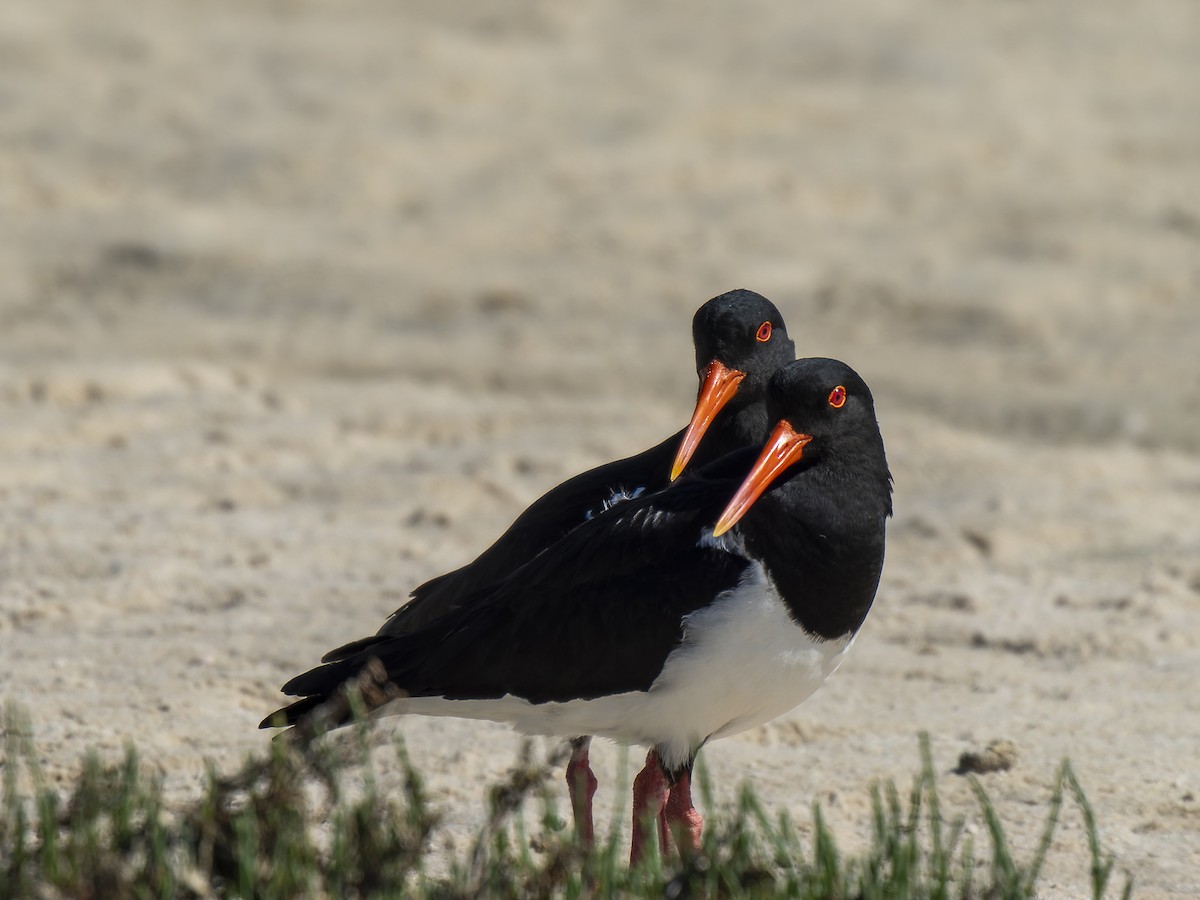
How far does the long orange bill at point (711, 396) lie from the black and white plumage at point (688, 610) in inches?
15.5

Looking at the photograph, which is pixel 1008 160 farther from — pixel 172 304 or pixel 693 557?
pixel 693 557

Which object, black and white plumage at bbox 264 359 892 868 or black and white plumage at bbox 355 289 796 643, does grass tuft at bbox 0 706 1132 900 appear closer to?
black and white plumage at bbox 264 359 892 868

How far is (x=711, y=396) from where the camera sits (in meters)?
5.47

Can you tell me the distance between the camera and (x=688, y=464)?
5.45 metres

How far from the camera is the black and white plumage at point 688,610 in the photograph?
4520 mm

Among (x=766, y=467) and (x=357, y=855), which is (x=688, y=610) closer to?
(x=766, y=467)

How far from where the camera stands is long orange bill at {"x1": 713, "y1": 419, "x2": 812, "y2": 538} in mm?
4508

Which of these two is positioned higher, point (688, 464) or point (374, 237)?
point (374, 237)

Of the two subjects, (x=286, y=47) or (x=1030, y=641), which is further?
(x=286, y=47)

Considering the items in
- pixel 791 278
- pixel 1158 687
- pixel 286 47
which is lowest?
pixel 1158 687

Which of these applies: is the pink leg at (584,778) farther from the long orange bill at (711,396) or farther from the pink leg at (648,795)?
the long orange bill at (711,396)

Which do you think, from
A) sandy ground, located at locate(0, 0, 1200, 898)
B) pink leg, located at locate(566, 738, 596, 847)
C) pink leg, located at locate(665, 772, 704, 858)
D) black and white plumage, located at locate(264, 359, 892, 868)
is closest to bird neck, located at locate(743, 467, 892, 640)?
black and white plumage, located at locate(264, 359, 892, 868)

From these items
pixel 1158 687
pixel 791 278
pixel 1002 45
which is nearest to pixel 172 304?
pixel 791 278

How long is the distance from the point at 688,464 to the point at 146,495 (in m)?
3.04
